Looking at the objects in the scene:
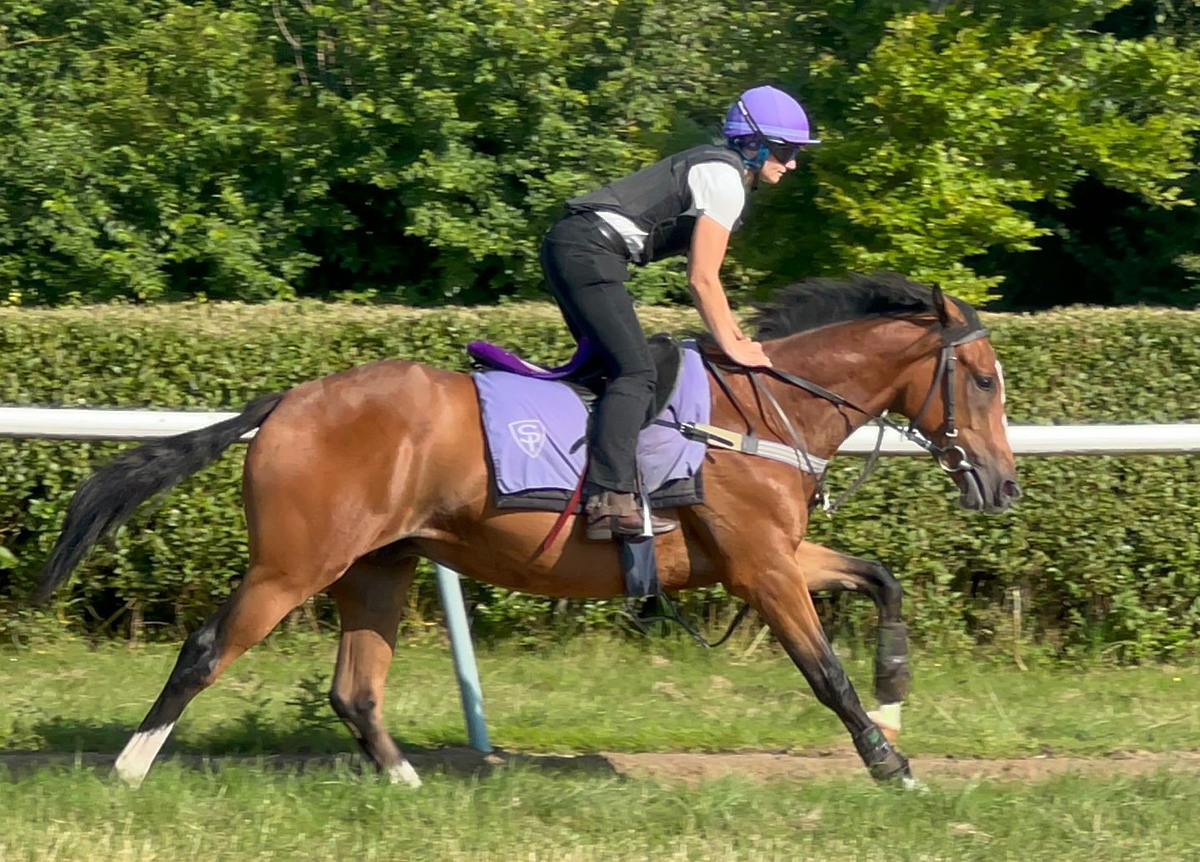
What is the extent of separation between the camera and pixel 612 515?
5.11 meters

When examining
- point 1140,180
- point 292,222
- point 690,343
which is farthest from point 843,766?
point 292,222

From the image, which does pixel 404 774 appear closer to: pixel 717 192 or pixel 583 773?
pixel 583 773

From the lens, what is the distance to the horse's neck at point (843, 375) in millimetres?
5453

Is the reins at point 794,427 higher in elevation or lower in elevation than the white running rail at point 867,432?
higher

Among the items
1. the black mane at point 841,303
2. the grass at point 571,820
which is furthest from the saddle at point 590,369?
the grass at point 571,820

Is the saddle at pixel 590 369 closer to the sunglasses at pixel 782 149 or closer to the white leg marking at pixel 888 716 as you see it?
the sunglasses at pixel 782 149

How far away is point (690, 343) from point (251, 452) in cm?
158

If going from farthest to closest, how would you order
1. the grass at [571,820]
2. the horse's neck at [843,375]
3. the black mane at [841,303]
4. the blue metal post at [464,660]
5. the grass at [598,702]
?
the grass at [598,702] < the blue metal post at [464,660] < the black mane at [841,303] < the horse's neck at [843,375] < the grass at [571,820]

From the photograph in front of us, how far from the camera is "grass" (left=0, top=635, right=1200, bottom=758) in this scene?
6.07 meters

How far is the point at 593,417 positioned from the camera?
5195mm

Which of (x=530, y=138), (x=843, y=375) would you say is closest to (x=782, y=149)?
(x=843, y=375)

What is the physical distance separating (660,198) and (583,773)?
6.72 feet

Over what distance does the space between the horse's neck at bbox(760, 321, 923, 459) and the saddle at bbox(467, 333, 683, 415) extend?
0.39m

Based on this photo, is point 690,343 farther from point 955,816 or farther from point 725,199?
A: point 955,816
